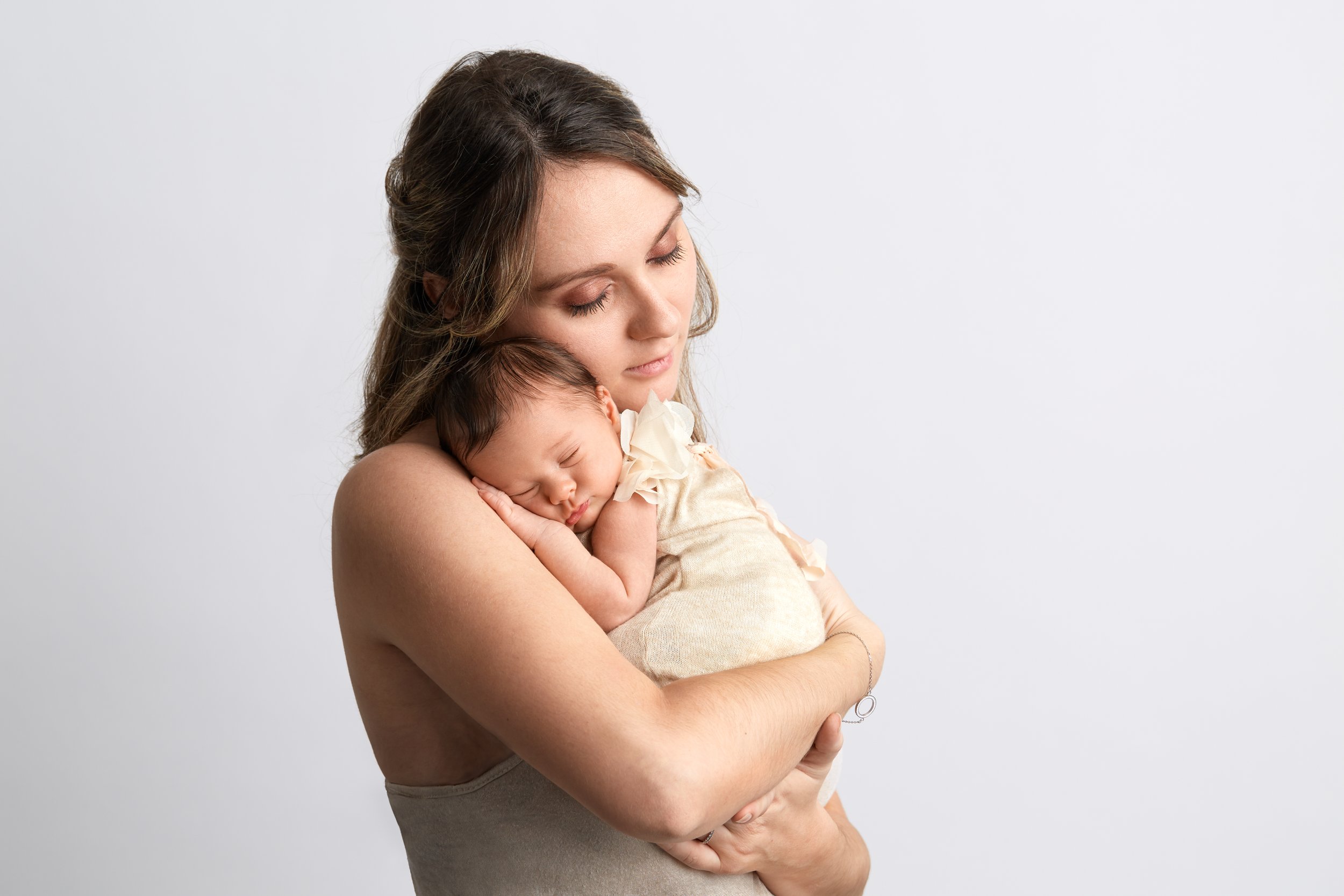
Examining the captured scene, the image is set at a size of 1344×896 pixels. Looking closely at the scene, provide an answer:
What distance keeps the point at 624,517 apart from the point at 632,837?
49cm

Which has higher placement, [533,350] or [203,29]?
[203,29]

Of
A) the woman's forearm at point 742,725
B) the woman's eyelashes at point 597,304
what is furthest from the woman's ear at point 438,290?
the woman's forearm at point 742,725

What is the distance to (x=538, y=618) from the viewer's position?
1448 mm

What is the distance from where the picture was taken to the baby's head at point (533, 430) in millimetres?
1750

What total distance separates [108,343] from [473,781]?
2.26 metres

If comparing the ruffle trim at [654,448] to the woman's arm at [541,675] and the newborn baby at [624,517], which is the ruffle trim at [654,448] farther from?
the woman's arm at [541,675]

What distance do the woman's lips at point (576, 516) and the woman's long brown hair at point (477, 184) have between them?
0.33 m

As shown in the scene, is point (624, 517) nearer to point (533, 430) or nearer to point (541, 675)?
point (533, 430)

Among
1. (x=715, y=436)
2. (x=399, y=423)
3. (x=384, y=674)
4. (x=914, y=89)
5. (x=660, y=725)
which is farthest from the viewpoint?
(x=914, y=89)

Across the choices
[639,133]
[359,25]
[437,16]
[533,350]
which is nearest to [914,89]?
[437,16]

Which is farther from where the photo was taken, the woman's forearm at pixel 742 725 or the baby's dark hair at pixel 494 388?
the baby's dark hair at pixel 494 388

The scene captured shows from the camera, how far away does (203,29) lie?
3426 mm

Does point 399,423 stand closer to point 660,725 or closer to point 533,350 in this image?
point 533,350

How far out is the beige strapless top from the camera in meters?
1.73
